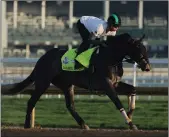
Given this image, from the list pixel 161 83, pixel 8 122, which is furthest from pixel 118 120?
pixel 161 83

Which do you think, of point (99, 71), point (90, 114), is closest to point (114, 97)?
point (99, 71)

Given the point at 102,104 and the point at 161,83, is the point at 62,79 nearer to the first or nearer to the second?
the point at 102,104

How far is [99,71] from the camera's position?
248 inches

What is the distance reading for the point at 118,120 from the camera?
27.7 feet

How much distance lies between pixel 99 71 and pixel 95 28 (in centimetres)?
50

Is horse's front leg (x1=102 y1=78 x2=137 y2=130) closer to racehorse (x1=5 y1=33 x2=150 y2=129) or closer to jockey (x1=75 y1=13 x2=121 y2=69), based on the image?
racehorse (x1=5 y1=33 x2=150 y2=129)

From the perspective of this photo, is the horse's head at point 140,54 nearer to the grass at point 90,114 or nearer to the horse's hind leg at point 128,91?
the horse's hind leg at point 128,91

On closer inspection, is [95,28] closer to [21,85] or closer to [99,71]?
[99,71]

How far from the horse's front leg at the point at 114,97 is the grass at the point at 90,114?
1.42 metres

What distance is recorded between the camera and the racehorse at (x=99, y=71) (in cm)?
615

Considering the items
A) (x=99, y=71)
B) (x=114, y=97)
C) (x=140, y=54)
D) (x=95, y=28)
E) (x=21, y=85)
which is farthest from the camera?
(x=21, y=85)

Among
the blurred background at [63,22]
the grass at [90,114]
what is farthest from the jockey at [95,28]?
the blurred background at [63,22]

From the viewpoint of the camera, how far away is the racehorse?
20.2 ft

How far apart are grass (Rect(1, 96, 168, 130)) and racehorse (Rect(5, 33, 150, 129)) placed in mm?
900
